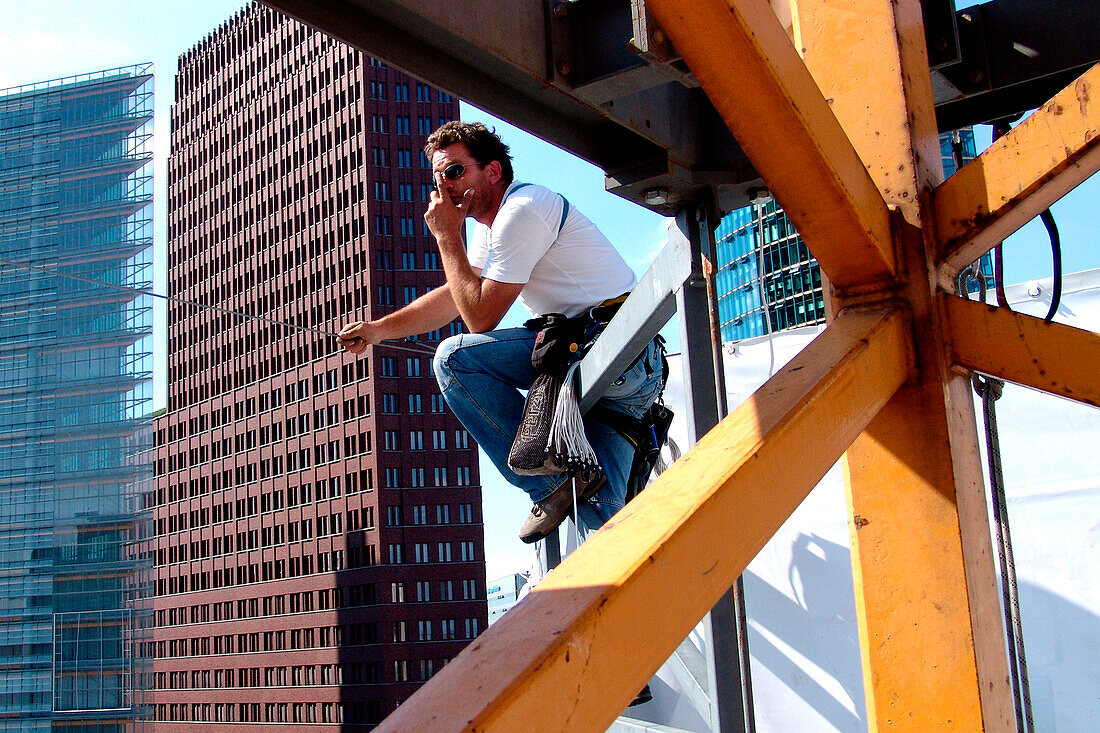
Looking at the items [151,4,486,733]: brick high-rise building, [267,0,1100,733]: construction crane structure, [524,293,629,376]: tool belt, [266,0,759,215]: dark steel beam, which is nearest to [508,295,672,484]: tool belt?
[524,293,629,376]: tool belt

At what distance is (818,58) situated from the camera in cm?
168

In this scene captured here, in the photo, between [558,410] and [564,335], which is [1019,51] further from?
[558,410]

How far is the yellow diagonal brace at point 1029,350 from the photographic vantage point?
4.98 feet

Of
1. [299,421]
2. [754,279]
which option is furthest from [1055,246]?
[299,421]

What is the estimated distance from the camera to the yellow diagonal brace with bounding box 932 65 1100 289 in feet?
4.57

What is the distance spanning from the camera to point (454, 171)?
8.59 ft

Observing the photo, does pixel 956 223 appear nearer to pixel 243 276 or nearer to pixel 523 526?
pixel 523 526

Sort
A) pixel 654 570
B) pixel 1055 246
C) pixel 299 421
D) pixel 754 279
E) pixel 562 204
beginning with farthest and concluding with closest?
pixel 299 421
pixel 754 279
pixel 562 204
pixel 1055 246
pixel 654 570

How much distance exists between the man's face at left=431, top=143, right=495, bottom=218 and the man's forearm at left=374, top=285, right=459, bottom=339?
26 centimetres

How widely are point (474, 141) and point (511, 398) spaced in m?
0.69

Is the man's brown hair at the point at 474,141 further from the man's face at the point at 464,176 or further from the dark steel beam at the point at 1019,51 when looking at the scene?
the dark steel beam at the point at 1019,51

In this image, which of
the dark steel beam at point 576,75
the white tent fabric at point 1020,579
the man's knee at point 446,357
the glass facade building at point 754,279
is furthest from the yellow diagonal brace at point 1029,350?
the glass facade building at point 754,279

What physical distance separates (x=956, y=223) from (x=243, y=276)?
66.7 metres

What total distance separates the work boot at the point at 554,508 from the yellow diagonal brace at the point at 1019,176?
4.20 feet
